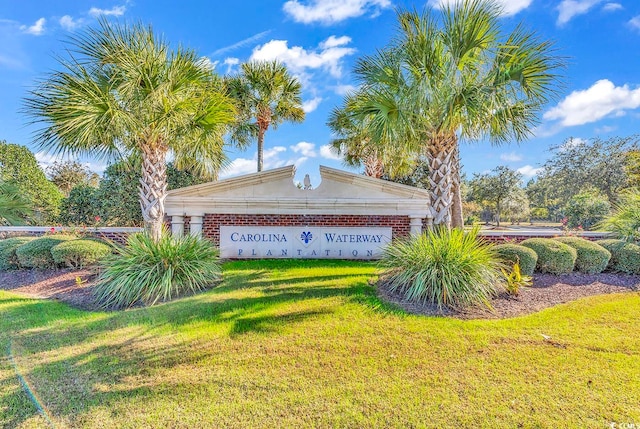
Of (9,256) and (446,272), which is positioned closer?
(446,272)

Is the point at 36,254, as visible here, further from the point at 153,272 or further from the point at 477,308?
the point at 477,308

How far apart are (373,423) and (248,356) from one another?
181cm

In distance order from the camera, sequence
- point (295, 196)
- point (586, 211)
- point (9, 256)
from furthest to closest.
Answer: point (586, 211), point (295, 196), point (9, 256)

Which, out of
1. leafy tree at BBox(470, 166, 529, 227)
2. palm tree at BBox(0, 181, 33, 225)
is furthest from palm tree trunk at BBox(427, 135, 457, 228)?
leafy tree at BBox(470, 166, 529, 227)

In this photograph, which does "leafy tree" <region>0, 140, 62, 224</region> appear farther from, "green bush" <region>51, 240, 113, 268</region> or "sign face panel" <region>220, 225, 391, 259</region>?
"sign face panel" <region>220, 225, 391, 259</region>

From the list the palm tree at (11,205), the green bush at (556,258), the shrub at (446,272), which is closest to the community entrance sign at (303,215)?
the shrub at (446,272)

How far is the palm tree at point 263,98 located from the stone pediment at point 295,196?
6856mm

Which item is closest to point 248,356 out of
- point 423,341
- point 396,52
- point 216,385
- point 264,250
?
point 216,385

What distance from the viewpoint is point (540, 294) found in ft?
21.2

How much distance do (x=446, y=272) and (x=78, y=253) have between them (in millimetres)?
9156

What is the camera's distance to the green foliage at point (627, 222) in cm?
889

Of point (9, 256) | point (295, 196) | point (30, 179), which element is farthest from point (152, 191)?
point (30, 179)

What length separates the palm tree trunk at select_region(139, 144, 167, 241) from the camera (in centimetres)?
769

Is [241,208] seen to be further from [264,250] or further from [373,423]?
[373,423]
